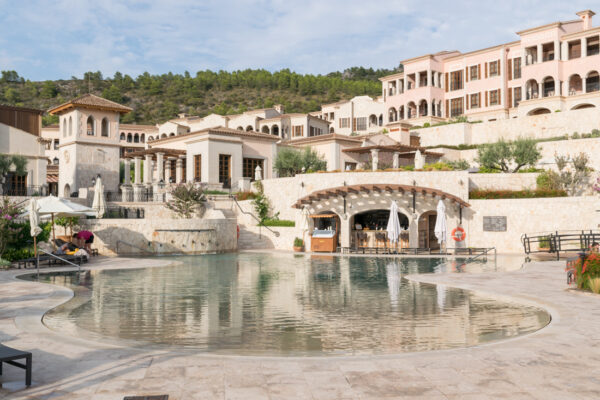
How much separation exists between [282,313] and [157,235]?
59.9ft

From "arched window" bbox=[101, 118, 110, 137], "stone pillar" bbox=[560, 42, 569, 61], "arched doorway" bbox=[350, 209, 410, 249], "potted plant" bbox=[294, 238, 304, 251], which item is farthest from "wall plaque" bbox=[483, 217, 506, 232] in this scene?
"stone pillar" bbox=[560, 42, 569, 61]

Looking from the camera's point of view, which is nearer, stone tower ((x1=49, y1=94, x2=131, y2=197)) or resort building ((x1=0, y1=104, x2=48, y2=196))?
stone tower ((x1=49, y1=94, x2=131, y2=197))

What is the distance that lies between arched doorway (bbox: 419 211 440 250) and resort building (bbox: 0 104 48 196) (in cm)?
3046

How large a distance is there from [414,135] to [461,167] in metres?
12.2

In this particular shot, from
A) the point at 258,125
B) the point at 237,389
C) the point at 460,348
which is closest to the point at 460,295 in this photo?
the point at 460,348

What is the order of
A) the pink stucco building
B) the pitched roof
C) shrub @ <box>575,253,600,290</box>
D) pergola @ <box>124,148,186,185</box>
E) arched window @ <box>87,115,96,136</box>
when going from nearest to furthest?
shrub @ <box>575,253,600,290</box> → the pitched roof → arched window @ <box>87,115,96,136</box> → pergola @ <box>124,148,186,185</box> → the pink stucco building

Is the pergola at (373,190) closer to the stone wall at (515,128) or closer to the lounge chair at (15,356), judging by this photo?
the stone wall at (515,128)

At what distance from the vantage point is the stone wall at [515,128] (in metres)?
42.9

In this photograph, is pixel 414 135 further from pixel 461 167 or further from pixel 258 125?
pixel 258 125

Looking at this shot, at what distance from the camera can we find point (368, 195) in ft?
103

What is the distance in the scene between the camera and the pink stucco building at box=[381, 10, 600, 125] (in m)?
48.9

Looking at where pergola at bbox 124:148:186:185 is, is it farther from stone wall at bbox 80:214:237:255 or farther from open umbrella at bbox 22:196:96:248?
open umbrella at bbox 22:196:96:248

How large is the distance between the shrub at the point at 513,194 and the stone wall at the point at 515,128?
54.1 ft

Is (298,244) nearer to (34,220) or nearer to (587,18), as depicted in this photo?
(34,220)
